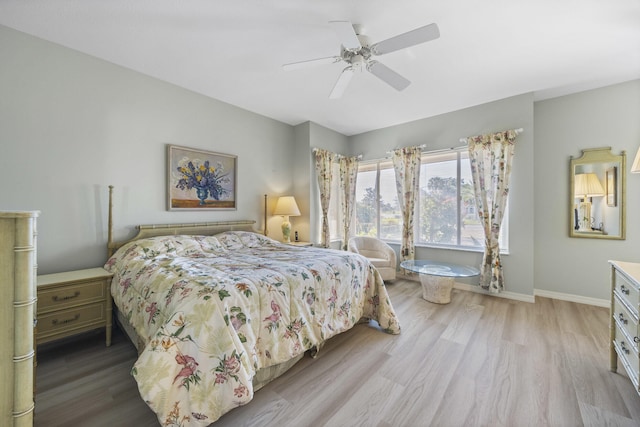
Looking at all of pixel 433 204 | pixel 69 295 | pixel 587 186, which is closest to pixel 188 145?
pixel 69 295

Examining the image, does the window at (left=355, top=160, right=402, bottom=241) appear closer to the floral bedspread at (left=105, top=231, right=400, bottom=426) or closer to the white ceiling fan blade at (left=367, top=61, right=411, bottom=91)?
the floral bedspread at (left=105, top=231, right=400, bottom=426)

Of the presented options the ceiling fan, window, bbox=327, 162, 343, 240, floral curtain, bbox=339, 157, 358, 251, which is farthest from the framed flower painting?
floral curtain, bbox=339, 157, 358, 251

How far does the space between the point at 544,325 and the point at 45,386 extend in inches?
166

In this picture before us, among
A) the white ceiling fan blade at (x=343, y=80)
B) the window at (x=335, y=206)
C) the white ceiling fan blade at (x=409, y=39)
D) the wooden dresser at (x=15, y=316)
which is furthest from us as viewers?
the window at (x=335, y=206)

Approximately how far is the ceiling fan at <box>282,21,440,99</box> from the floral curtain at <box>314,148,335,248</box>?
1.78 m

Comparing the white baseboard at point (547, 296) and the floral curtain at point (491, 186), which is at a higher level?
the floral curtain at point (491, 186)

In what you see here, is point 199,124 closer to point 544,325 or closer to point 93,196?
point 93,196

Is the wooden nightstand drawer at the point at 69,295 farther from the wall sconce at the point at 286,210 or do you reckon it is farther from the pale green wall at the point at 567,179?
the pale green wall at the point at 567,179

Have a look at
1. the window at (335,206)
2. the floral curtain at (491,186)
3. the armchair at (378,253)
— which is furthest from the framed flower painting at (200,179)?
the floral curtain at (491,186)

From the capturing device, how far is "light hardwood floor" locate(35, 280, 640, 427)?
146 cm

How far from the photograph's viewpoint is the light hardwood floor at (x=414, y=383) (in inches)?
57.6

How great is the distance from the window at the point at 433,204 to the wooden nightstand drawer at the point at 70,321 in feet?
12.7

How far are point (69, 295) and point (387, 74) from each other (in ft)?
10.6

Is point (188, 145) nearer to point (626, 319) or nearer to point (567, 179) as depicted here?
point (626, 319)
